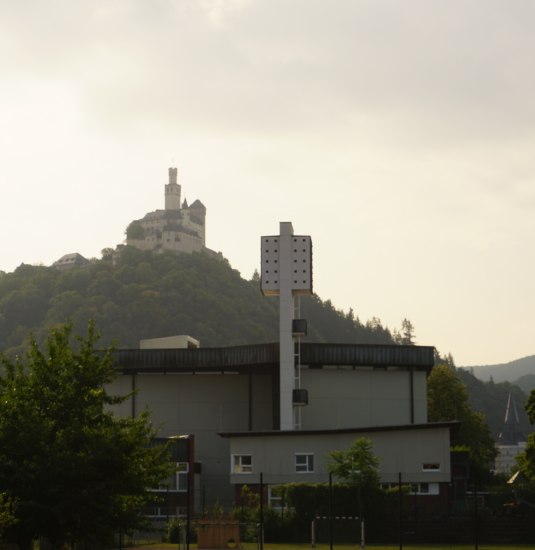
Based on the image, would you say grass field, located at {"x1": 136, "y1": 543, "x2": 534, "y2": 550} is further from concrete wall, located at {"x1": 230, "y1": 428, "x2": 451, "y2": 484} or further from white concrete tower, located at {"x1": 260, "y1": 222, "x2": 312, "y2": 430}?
white concrete tower, located at {"x1": 260, "y1": 222, "x2": 312, "y2": 430}

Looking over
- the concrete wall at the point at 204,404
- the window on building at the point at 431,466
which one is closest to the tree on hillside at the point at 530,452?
the window on building at the point at 431,466

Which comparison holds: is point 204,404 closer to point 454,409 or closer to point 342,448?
point 342,448

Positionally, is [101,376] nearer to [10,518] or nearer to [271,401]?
[10,518]

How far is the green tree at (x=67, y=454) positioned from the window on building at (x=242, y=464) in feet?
101

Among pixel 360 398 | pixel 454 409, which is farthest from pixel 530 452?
pixel 454 409

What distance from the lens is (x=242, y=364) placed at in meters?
72.4

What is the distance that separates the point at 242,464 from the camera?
200 ft

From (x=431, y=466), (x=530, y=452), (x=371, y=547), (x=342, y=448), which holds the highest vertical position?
(x=342, y=448)

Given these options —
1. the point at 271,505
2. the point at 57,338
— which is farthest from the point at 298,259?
the point at 57,338

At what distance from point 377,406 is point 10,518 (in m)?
48.3

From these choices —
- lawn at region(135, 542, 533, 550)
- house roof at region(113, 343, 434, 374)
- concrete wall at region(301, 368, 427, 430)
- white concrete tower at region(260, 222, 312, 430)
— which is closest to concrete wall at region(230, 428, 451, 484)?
white concrete tower at region(260, 222, 312, 430)

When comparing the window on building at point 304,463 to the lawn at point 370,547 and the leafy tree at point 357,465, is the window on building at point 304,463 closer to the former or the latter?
the leafy tree at point 357,465

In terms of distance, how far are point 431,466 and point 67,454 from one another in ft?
110

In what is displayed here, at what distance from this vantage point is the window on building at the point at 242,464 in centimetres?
6072
